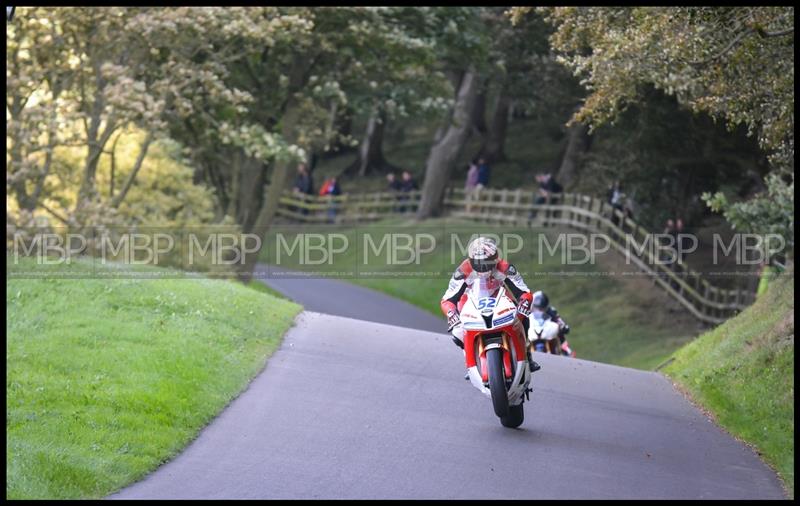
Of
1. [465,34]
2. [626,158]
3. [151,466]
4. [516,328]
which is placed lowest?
[151,466]

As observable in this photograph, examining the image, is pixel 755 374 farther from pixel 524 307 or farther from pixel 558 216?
pixel 558 216

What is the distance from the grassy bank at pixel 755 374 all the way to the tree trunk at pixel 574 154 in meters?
20.9

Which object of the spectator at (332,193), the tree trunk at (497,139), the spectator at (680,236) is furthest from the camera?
the tree trunk at (497,139)

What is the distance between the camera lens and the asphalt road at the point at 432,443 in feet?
32.3

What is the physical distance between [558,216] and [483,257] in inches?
1201

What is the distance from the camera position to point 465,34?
1319 inches

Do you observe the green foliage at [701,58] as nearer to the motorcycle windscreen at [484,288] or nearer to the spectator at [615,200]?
the motorcycle windscreen at [484,288]

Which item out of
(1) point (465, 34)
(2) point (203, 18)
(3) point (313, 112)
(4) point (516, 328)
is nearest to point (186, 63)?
(2) point (203, 18)

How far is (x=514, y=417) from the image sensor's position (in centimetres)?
1249

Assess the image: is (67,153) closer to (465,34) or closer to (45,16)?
(45,16)

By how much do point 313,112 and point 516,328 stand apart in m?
22.2

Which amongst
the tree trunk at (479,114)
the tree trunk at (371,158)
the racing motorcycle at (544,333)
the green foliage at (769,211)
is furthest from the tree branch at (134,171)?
the tree trunk at (371,158)

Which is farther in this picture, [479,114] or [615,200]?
[479,114]

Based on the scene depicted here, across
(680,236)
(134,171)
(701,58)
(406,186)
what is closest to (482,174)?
(406,186)
